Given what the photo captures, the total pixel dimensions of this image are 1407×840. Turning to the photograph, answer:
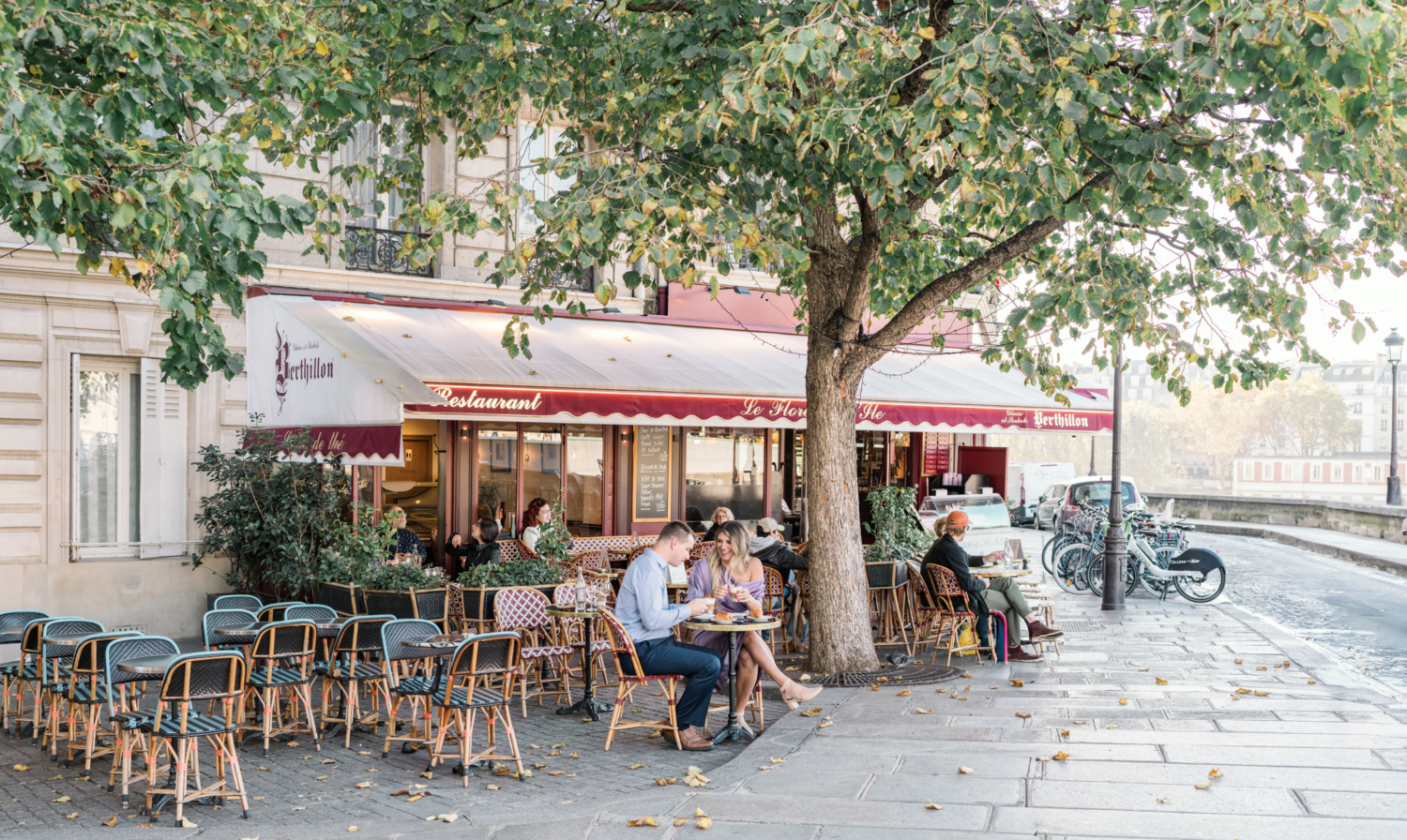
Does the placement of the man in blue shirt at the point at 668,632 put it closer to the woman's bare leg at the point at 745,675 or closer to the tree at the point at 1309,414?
the woman's bare leg at the point at 745,675

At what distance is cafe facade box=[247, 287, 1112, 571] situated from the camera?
406 inches

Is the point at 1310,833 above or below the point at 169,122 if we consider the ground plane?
below

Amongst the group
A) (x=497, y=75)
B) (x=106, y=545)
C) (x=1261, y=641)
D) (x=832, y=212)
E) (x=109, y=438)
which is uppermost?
(x=497, y=75)

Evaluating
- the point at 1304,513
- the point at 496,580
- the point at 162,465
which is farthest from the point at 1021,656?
the point at 1304,513

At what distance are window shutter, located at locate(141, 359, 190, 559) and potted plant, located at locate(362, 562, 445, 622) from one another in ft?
11.5

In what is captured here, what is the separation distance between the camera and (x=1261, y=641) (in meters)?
11.8

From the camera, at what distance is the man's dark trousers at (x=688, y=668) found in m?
7.63

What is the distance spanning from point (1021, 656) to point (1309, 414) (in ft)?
278

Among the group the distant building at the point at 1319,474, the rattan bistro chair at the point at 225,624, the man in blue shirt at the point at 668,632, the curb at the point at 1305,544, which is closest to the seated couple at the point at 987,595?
the man in blue shirt at the point at 668,632

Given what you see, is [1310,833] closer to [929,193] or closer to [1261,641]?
[929,193]

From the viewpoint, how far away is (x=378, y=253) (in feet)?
44.6

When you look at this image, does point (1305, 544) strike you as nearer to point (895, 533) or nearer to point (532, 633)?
point (895, 533)

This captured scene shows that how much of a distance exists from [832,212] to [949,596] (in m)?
3.70

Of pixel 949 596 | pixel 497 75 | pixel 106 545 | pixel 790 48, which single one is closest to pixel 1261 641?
pixel 949 596
